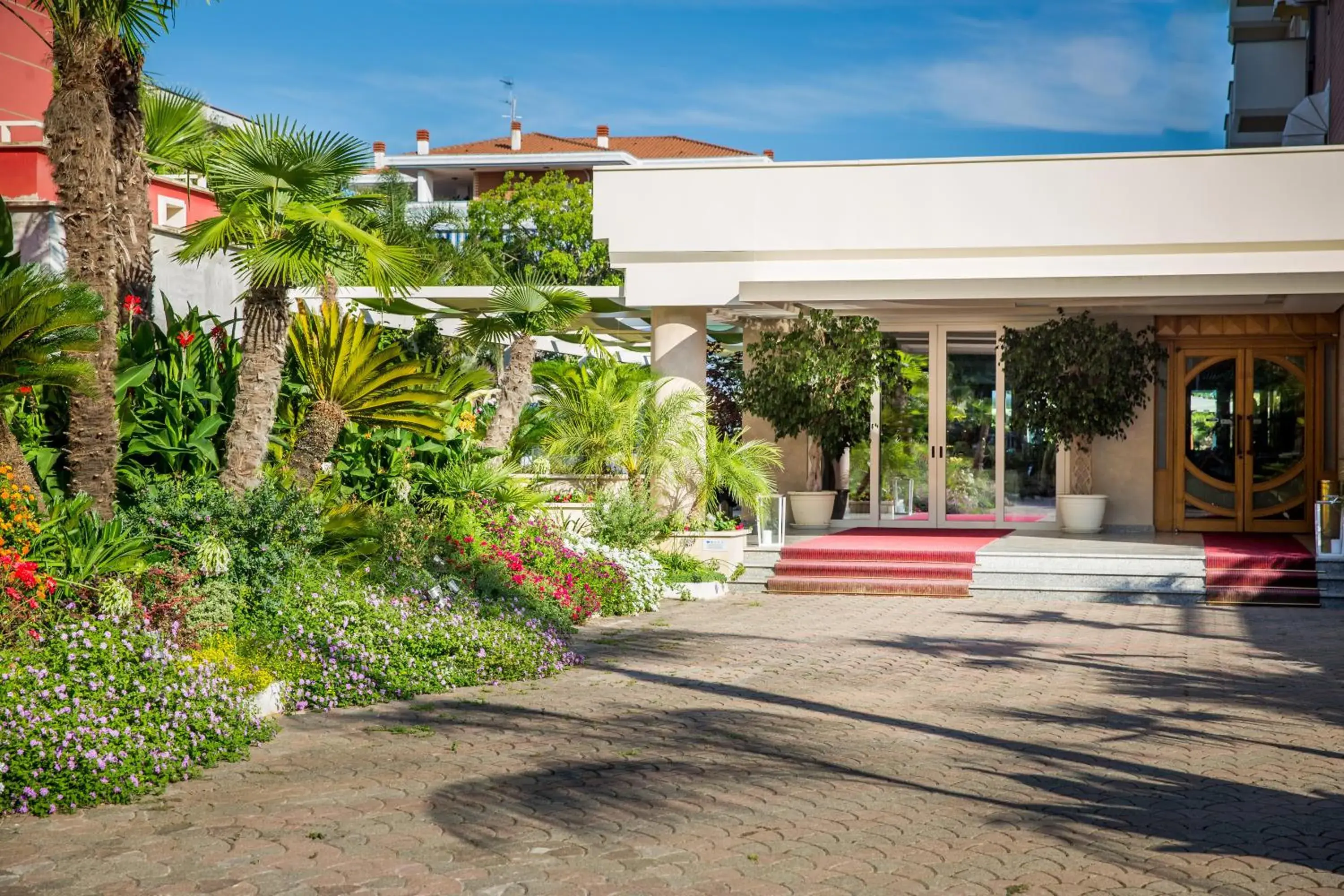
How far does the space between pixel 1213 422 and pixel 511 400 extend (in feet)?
32.7

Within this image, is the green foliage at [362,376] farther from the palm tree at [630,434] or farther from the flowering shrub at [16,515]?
the palm tree at [630,434]

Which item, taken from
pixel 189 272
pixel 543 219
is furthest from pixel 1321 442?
pixel 543 219

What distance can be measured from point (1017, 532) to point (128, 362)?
1253cm

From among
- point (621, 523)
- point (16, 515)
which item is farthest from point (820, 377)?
point (16, 515)

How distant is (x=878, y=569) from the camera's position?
53.1ft

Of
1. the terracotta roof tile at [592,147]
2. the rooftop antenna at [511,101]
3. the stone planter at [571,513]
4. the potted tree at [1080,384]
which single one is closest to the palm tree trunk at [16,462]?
the stone planter at [571,513]

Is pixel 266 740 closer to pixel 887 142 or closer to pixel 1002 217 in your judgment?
pixel 1002 217

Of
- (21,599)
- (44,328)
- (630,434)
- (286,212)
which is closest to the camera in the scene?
(21,599)

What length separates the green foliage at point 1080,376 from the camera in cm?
1859

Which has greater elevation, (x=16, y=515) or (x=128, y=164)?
(x=128, y=164)

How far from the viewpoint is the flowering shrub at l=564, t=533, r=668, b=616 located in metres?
13.6

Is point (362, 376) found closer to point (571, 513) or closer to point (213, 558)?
point (213, 558)

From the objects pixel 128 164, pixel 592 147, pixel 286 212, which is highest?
pixel 592 147

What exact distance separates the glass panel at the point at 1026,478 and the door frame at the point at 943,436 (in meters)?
0.05
